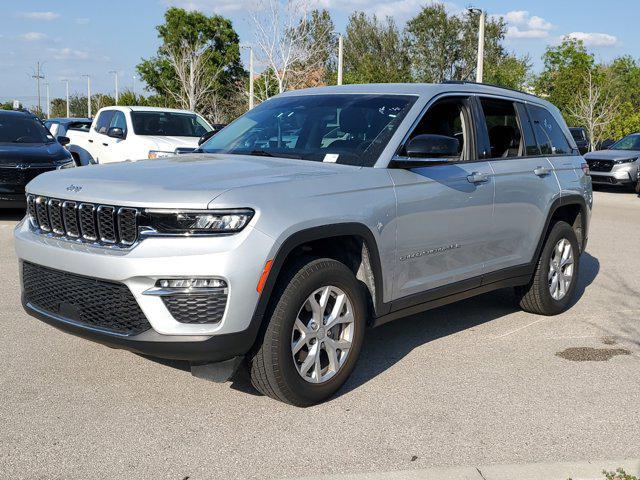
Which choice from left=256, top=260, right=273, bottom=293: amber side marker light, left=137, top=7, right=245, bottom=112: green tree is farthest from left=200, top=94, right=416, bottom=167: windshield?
left=137, top=7, right=245, bottom=112: green tree

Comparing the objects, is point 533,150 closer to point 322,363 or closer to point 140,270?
point 322,363

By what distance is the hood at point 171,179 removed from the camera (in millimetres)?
3793

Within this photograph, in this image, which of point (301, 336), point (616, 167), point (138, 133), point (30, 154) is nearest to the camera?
point (301, 336)

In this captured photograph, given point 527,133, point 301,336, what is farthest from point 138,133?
point 301,336

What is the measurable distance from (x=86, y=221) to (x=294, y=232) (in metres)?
1.12

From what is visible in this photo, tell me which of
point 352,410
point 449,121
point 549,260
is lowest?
point 352,410

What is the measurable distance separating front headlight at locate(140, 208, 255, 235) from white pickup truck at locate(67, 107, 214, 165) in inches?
372

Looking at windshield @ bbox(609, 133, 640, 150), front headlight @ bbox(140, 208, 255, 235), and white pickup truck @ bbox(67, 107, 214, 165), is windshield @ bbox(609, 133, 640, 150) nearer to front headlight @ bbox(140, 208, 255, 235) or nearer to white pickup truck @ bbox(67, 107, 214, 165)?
Result: white pickup truck @ bbox(67, 107, 214, 165)

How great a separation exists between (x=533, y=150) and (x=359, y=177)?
242 cm

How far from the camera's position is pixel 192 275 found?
12.2 feet

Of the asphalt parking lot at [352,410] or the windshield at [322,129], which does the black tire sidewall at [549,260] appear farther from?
the windshield at [322,129]

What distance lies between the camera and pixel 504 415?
4.28 metres

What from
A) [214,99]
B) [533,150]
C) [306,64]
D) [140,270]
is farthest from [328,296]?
[214,99]

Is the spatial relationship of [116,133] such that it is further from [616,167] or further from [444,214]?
[616,167]
